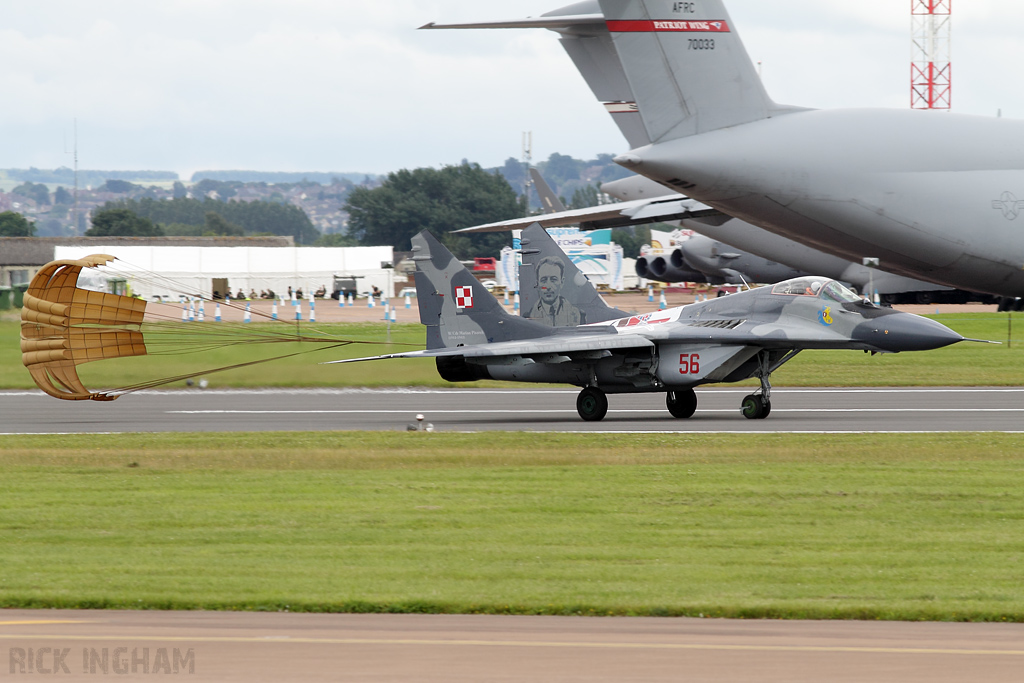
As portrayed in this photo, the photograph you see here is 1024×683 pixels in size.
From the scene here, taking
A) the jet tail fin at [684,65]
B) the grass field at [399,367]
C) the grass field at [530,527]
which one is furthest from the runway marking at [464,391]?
the jet tail fin at [684,65]

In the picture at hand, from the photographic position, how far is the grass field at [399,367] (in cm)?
2217

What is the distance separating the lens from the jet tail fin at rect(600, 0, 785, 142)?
16891mm

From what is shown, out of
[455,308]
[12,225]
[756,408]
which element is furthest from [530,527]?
[12,225]

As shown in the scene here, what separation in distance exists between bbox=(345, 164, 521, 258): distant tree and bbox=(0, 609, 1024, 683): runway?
384 ft

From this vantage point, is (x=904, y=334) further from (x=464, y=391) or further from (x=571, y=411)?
(x=464, y=391)

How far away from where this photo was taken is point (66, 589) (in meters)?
8.02

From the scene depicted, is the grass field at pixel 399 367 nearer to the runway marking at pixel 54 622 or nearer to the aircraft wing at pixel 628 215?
the aircraft wing at pixel 628 215

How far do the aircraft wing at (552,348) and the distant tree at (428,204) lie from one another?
103695 millimetres

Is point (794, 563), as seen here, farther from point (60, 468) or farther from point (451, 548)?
point (60, 468)

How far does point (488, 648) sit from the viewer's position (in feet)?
21.1

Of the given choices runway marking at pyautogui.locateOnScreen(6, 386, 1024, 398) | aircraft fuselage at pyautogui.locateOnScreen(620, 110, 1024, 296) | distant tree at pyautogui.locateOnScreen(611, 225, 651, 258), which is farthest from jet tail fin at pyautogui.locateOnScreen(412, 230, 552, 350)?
distant tree at pyautogui.locateOnScreen(611, 225, 651, 258)

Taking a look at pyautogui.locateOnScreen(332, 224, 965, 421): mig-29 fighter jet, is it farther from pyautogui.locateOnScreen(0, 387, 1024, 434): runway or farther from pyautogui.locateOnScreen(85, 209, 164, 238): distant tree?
pyautogui.locateOnScreen(85, 209, 164, 238): distant tree

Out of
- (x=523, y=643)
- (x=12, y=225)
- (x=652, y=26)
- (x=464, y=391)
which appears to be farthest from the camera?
(x=12, y=225)

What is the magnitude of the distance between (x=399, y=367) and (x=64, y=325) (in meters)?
9.40
